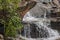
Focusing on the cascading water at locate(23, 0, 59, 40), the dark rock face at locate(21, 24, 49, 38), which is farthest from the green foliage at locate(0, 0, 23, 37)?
the dark rock face at locate(21, 24, 49, 38)

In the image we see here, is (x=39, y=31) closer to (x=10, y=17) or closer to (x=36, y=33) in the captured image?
(x=36, y=33)

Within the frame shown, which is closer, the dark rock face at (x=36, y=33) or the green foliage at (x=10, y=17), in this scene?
the green foliage at (x=10, y=17)

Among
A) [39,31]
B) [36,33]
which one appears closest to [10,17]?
[36,33]

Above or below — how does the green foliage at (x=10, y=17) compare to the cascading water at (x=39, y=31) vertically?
above

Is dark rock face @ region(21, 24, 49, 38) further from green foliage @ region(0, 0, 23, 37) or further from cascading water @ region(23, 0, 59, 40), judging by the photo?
green foliage @ region(0, 0, 23, 37)

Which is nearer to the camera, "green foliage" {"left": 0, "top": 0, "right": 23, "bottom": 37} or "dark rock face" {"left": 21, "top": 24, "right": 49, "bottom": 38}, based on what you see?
"green foliage" {"left": 0, "top": 0, "right": 23, "bottom": 37}

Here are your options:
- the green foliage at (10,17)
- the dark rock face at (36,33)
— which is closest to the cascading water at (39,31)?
the dark rock face at (36,33)

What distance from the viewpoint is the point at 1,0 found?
406 inches

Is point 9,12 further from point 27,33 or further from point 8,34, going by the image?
point 27,33

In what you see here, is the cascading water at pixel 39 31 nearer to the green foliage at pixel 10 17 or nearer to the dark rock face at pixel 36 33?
the dark rock face at pixel 36 33

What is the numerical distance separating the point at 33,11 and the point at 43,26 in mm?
3891

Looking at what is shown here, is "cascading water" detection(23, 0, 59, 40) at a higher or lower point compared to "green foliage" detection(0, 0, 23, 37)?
lower

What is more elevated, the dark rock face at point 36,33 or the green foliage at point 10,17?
the green foliage at point 10,17

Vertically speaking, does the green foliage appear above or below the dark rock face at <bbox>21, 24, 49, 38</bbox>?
above
